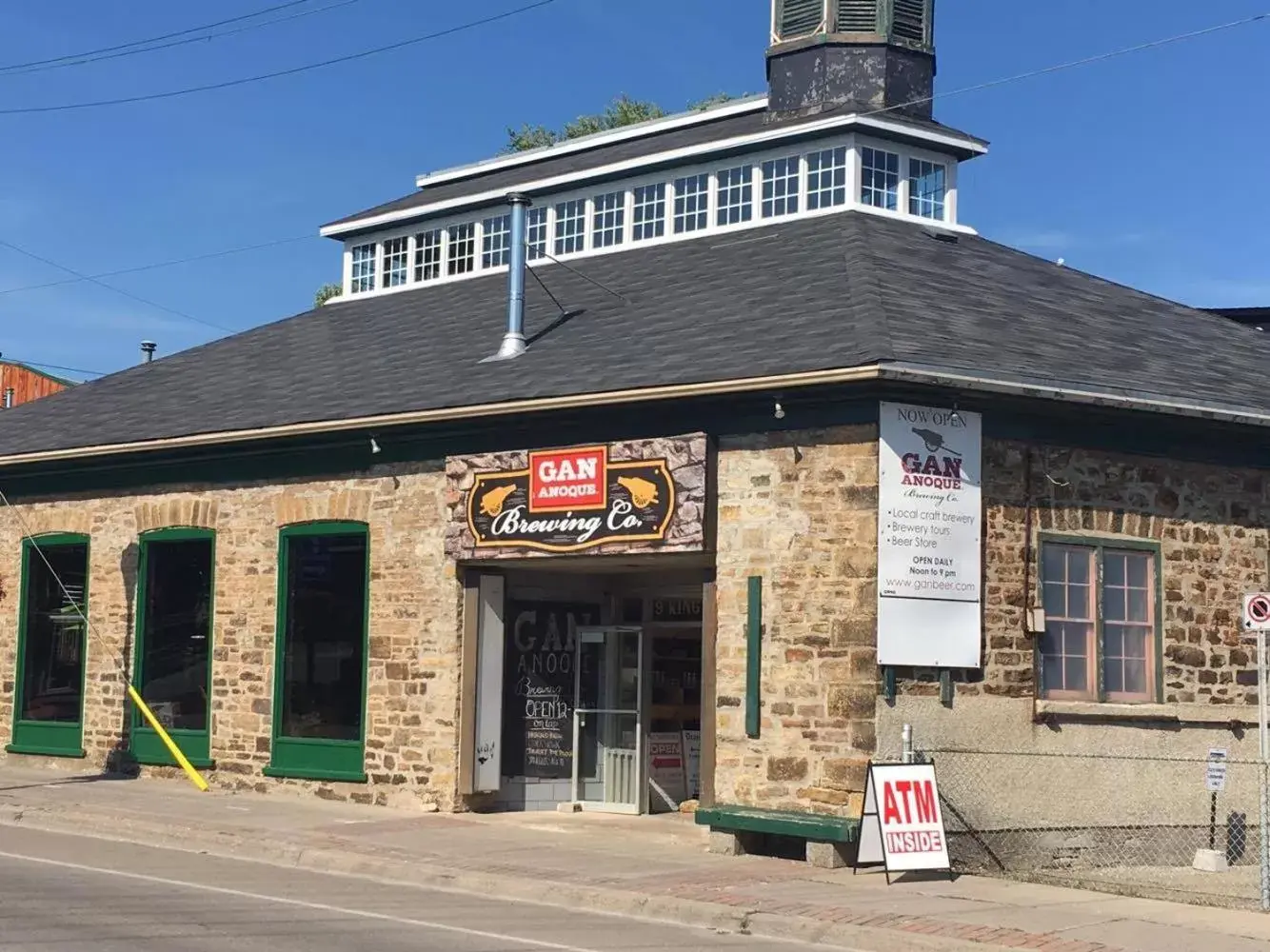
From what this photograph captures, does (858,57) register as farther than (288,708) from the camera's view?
Yes

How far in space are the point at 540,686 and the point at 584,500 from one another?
120 inches

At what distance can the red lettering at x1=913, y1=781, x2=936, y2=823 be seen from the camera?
14117 millimetres

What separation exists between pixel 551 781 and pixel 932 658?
5.78 m

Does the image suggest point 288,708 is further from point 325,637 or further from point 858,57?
point 858,57

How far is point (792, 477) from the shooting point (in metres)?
15.6

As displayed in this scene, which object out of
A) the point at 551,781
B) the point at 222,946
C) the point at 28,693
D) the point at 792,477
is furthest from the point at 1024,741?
the point at 28,693

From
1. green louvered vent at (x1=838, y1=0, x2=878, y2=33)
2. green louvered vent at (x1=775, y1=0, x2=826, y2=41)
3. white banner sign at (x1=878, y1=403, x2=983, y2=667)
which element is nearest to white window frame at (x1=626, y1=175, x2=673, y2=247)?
green louvered vent at (x1=775, y1=0, x2=826, y2=41)

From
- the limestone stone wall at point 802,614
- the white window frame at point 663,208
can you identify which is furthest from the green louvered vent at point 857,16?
the limestone stone wall at point 802,614

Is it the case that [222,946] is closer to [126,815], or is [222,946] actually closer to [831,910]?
[831,910]

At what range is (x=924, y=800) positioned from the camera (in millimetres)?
14227

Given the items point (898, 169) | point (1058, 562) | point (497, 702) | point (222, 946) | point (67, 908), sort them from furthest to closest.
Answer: point (898, 169), point (497, 702), point (1058, 562), point (67, 908), point (222, 946)

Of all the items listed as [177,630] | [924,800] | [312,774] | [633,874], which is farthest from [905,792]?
[177,630]

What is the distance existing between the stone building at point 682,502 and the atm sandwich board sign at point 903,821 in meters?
0.58

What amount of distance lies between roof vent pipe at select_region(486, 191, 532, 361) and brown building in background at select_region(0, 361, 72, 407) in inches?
1177
